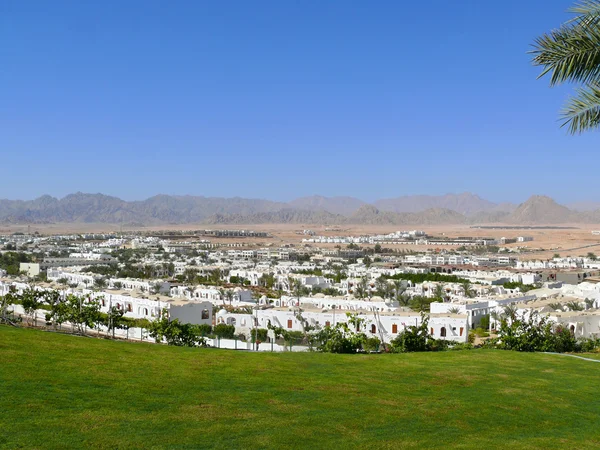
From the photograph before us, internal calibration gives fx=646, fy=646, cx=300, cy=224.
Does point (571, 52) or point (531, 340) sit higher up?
point (571, 52)

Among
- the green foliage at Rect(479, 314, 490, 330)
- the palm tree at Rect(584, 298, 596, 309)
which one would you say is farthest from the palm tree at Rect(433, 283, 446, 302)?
the green foliage at Rect(479, 314, 490, 330)

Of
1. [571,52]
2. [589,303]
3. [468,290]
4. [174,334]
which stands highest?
→ [571,52]

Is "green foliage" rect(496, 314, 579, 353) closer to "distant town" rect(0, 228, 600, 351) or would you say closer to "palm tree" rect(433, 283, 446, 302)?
"distant town" rect(0, 228, 600, 351)

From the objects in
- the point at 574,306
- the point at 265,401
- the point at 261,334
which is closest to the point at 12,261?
the point at 261,334

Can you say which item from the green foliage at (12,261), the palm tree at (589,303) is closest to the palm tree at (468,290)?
the palm tree at (589,303)

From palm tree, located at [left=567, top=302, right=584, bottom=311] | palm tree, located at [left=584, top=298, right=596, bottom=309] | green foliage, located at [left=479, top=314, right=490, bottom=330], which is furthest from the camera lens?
palm tree, located at [left=584, top=298, right=596, bottom=309]

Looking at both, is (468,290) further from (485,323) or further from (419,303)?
(485,323)

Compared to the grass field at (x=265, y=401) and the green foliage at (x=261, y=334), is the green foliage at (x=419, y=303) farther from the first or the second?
the grass field at (x=265, y=401)

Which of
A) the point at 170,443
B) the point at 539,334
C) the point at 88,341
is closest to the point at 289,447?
the point at 170,443
